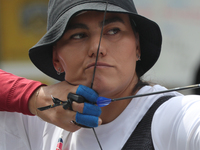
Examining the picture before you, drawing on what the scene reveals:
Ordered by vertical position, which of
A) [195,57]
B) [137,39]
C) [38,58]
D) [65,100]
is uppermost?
[137,39]

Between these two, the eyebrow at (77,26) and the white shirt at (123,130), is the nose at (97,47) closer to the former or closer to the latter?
the eyebrow at (77,26)

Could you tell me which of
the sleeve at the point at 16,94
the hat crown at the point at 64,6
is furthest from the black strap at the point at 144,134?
the sleeve at the point at 16,94

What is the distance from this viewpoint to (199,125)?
101 cm

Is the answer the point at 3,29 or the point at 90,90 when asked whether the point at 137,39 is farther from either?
the point at 3,29

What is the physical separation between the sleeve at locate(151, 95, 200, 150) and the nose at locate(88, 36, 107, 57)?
343 millimetres

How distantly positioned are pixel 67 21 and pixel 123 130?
0.54 metres

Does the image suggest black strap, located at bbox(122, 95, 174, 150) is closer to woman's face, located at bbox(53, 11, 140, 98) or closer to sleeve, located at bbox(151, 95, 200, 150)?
sleeve, located at bbox(151, 95, 200, 150)

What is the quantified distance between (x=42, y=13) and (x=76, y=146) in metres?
3.21

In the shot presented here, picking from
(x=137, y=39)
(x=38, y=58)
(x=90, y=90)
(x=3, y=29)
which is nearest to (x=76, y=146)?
(x=90, y=90)

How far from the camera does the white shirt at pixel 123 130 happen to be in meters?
1.05

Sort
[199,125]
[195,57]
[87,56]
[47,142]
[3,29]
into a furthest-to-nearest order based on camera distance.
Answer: [3,29] < [195,57] < [47,142] < [87,56] < [199,125]

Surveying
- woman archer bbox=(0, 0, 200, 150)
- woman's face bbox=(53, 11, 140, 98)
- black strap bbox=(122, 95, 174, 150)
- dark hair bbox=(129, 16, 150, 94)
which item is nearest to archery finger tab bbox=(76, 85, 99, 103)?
woman archer bbox=(0, 0, 200, 150)

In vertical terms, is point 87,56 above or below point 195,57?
above

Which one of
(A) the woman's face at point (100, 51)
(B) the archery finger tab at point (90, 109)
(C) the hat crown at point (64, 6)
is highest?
(C) the hat crown at point (64, 6)
